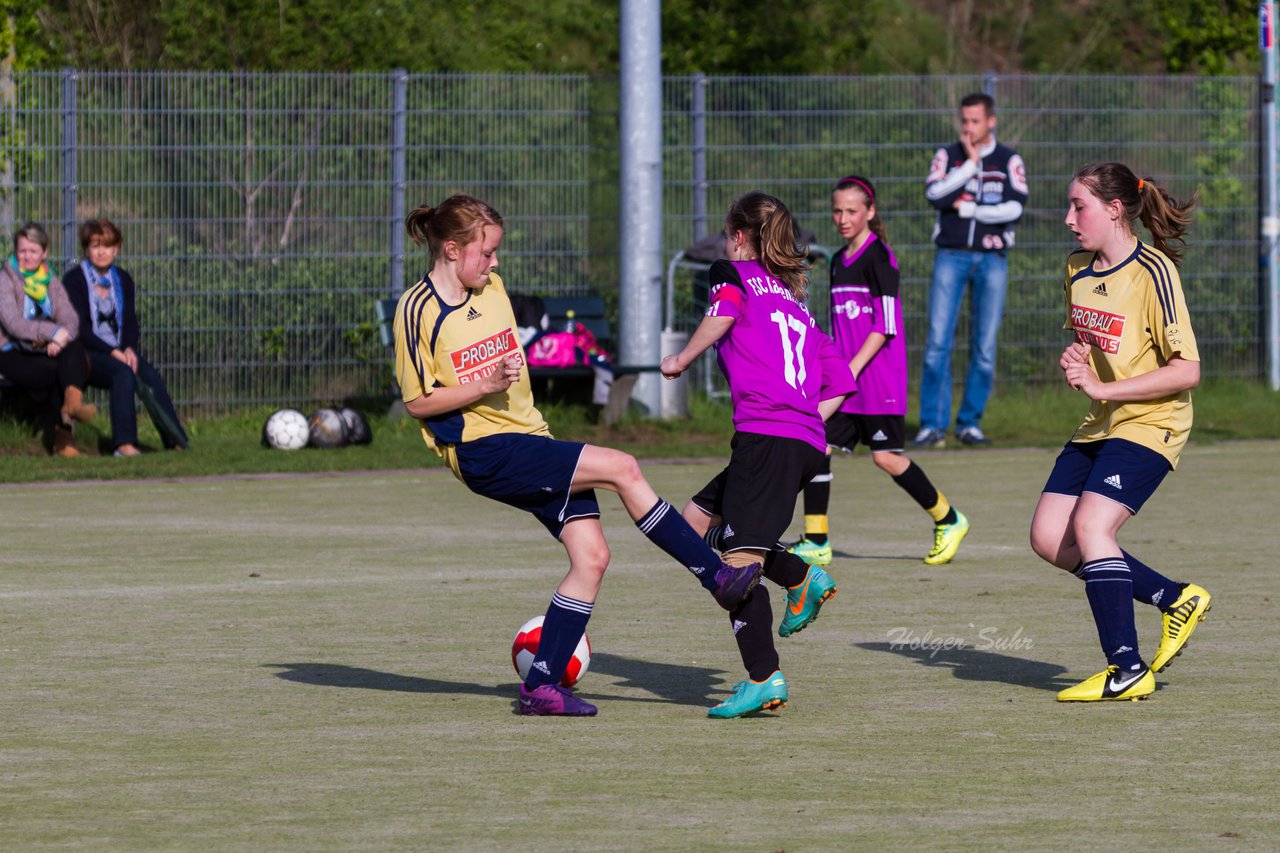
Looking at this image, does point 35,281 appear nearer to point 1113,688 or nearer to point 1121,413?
point 1121,413

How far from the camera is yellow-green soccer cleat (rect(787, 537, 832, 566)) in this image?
32.4 feet

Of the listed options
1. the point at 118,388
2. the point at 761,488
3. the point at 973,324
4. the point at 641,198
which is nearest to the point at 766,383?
the point at 761,488

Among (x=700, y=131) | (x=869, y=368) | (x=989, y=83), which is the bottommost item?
(x=869, y=368)

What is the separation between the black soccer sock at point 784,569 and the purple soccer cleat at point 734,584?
345mm

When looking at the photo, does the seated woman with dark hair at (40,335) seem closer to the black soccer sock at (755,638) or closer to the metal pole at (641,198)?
the metal pole at (641,198)

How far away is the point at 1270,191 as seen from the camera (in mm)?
19047

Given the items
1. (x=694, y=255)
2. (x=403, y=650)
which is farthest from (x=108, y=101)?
(x=403, y=650)

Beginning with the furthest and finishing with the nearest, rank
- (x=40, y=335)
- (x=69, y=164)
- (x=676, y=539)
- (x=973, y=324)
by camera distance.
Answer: (x=69, y=164) → (x=973, y=324) → (x=40, y=335) → (x=676, y=539)

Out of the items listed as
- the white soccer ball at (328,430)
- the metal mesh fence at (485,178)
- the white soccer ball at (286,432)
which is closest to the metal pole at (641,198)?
the metal mesh fence at (485,178)

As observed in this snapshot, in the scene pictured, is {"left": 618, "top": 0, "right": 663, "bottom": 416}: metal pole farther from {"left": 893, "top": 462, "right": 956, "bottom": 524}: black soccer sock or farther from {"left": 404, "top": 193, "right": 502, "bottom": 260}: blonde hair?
Result: {"left": 404, "top": 193, "right": 502, "bottom": 260}: blonde hair

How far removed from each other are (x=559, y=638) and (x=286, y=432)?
9384 millimetres

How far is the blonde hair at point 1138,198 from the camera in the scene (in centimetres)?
699

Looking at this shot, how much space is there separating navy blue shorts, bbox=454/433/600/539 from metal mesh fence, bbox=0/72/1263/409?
10.5 m

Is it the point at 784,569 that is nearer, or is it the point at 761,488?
the point at 761,488
